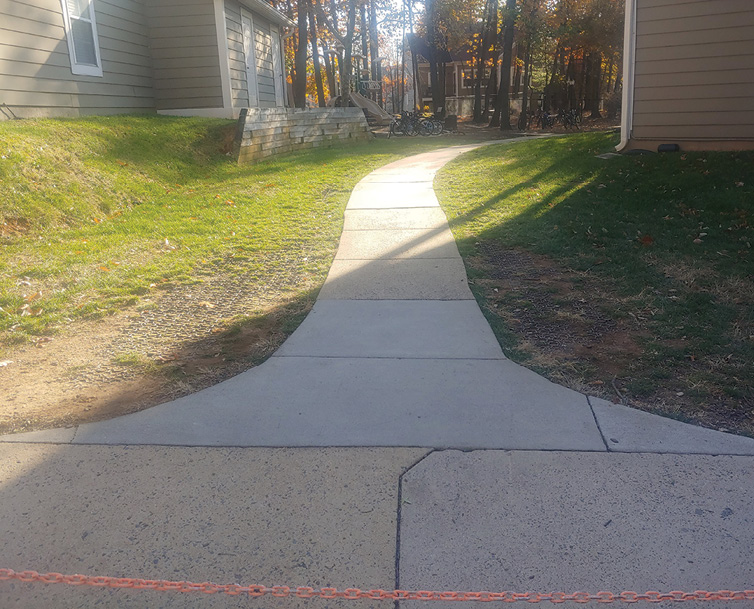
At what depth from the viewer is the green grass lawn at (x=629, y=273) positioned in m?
4.09

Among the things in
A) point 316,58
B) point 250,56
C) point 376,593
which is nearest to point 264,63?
point 250,56

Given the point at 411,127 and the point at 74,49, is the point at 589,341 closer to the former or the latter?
the point at 74,49

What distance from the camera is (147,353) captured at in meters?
4.62

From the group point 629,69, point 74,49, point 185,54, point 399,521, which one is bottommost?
point 399,521

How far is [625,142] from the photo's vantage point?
11961mm

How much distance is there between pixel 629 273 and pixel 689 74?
7045 millimetres

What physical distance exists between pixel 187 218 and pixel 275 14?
47.6 feet

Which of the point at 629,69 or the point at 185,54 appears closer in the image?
the point at 629,69

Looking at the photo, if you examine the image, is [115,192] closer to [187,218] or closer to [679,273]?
[187,218]

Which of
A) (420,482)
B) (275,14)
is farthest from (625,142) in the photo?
(275,14)

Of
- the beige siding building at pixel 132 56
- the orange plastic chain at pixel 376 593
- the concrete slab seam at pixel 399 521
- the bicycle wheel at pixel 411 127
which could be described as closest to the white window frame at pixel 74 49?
the beige siding building at pixel 132 56

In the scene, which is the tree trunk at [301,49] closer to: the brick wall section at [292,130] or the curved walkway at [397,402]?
the brick wall section at [292,130]

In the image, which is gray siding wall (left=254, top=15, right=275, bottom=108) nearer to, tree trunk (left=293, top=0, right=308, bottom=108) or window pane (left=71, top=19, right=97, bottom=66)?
tree trunk (left=293, top=0, right=308, bottom=108)

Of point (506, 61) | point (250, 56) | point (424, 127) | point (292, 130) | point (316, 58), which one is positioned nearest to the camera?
point (292, 130)
